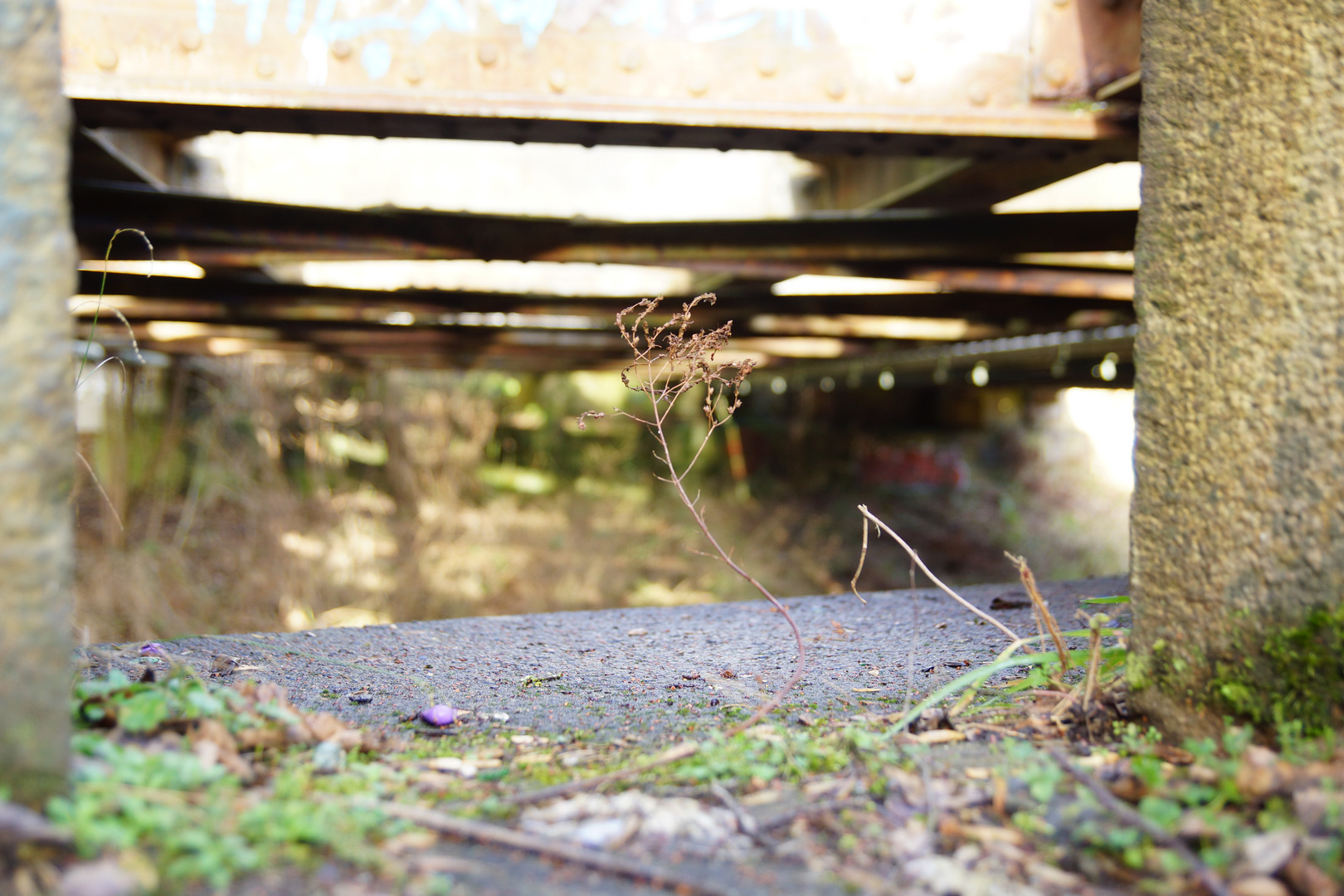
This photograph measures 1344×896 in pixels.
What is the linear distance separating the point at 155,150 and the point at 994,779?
458cm

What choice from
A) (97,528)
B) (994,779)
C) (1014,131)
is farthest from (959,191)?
(97,528)

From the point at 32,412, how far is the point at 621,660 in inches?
83.4

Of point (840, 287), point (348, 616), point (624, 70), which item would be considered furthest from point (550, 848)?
point (348, 616)

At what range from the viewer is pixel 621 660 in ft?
10.3

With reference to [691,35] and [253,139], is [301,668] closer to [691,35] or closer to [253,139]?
[691,35]

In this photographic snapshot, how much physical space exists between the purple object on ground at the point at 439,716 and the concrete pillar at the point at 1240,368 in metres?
1.69

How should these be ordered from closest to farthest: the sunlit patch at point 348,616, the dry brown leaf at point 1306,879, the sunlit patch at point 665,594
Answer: the dry brown leaf at point 1306,879, the sunlit patch at point 348,616, the sunlit patch at point 665,594

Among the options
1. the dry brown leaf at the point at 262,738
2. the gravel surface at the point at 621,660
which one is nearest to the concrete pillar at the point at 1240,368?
the gravel surface at the point at 621,660

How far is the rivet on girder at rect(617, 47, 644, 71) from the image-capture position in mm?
3227

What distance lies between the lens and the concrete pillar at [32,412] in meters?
1.36

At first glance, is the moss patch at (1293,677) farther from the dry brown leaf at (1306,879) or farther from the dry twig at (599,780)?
the dry twig at (599,780)

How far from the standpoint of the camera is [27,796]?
1353 millimetres

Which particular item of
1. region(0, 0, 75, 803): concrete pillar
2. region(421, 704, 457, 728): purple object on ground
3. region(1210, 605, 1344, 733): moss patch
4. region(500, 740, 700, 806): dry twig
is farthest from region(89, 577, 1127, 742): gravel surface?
region(0, 0, 75, 803): concrete pillar

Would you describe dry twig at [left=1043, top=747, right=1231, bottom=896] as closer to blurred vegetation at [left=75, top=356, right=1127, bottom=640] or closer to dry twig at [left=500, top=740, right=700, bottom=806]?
dry twig at [left=500, top=740, right=700, bottom=806]
